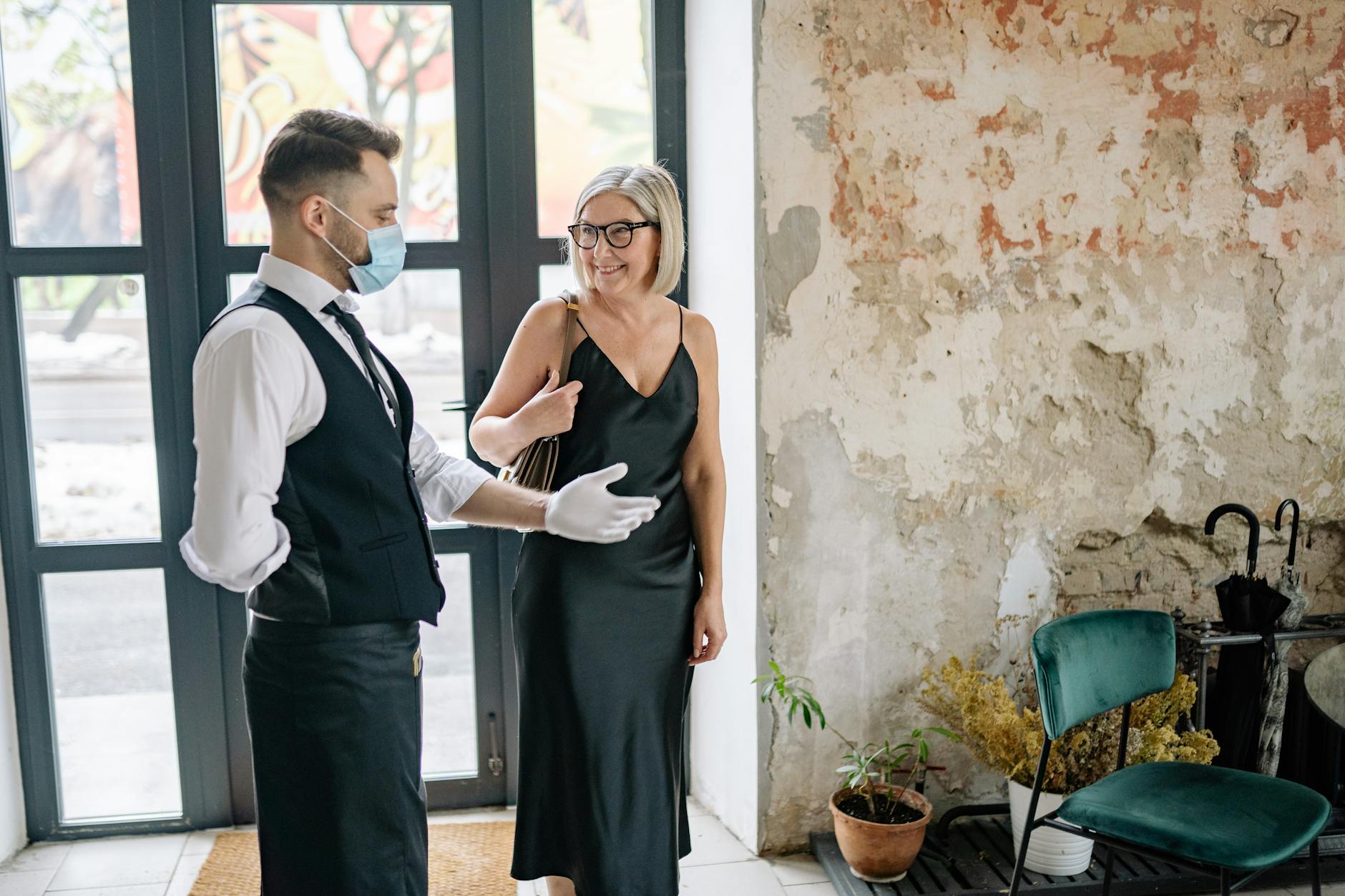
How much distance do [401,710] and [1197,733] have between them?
6.73ft

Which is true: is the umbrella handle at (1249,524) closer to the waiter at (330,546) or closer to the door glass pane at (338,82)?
the waiter at (330,546)

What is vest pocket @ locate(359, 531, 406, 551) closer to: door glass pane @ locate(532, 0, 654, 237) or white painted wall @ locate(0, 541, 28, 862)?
door glass pane @ locate(532, 0, 654, 237)

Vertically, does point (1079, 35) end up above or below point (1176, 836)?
above

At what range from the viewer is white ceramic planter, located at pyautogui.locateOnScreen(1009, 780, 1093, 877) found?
2.64 m

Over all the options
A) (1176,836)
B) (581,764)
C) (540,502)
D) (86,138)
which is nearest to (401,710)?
(540,502)

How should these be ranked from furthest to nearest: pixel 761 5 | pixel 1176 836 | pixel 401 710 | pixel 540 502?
pixel 761 5, pixel 1176 836, pixel 540 502, pixel 401 710

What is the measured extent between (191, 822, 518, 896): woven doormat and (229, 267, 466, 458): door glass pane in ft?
3.58

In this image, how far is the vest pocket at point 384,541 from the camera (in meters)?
1.58

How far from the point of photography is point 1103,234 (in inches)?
110

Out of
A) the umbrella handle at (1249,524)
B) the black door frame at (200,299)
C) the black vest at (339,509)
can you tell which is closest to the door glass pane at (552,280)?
the black door frame at (200,299)

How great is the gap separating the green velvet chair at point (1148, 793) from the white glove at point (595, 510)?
1.02 metres

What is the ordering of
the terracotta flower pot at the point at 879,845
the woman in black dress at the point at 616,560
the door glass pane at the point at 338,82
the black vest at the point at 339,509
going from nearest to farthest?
1. the black vest at the point at 339,509
2. the woman in black dress at the point at 616,560
3. the terracotta flower pot at the point at 879,845
4. the door glass pane at the point at 338,82

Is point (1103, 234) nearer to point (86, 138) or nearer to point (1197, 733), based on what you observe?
point (1197, 733)

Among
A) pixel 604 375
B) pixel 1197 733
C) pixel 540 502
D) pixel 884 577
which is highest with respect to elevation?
pixel 604 375
